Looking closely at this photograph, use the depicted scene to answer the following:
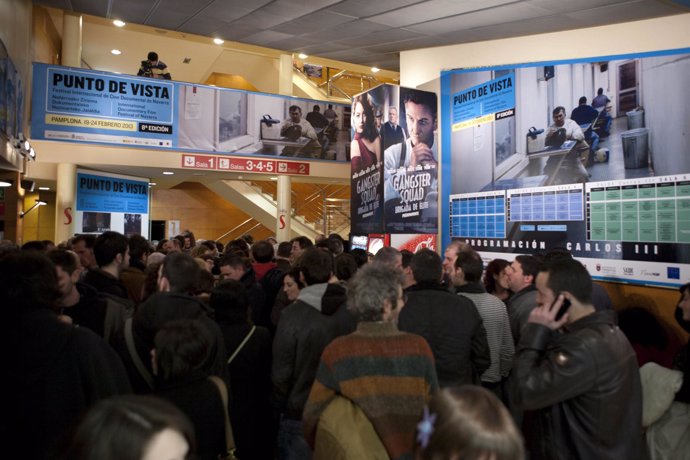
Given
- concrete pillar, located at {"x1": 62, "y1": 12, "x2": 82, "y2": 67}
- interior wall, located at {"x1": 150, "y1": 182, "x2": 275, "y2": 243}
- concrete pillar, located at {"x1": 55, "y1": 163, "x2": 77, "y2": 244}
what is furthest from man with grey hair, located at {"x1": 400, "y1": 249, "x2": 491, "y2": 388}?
interior wall, located at {"x1": 150, "y1": 182, "x2": 275, "y2": 243}

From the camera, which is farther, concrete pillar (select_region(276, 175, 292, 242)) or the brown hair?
concrete pillar (select_region(276, 175, 292, 242))

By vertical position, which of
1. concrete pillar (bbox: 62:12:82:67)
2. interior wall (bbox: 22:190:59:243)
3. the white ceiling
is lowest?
interior wall (bbox: 22:190:59:243)

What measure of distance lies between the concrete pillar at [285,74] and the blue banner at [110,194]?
4022mm

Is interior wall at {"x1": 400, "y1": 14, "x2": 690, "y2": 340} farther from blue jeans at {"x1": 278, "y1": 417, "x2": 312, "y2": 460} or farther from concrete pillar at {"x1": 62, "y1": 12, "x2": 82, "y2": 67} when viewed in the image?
concrete pillar at {"x1": 62, "y1": 12, "x2": 82, "y2": 67}

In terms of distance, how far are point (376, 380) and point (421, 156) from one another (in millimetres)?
6142

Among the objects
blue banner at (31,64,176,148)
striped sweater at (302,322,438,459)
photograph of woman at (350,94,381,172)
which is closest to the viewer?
striped sweater at (302,322,438,459)

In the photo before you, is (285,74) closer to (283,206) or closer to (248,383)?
(283,206)

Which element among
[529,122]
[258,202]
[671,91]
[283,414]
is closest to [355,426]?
[283,414]

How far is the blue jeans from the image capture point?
2818 mm

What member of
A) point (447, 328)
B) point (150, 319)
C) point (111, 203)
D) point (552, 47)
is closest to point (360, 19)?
point (552, 47)

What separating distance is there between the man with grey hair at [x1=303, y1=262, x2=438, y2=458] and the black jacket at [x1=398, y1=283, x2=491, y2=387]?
93cm

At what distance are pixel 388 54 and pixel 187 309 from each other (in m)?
8.61

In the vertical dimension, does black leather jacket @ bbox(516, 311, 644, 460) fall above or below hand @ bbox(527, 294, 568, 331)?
below

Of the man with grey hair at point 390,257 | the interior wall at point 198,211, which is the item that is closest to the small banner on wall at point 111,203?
the interior wall at point 198,211
